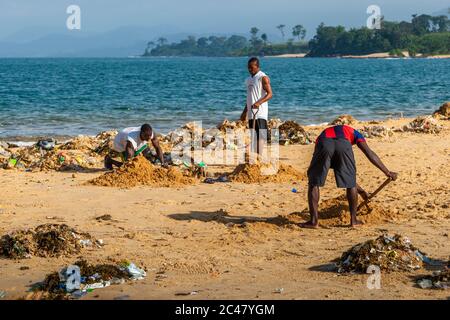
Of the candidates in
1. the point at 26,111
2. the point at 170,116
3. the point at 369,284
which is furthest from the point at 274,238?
the point at 26,111

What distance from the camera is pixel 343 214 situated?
8688 millimetres

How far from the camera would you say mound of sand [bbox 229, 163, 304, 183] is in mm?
11086

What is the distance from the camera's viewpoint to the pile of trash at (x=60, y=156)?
12.8 meters

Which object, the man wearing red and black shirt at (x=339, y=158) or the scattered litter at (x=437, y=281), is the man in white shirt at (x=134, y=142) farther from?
the scattered litter at (x=437, y=281)

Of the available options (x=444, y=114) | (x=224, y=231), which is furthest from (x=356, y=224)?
(x=444, y=114)

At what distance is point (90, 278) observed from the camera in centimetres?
638

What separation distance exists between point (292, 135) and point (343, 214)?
6.80 m

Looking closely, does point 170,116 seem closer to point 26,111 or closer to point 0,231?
point 26,111

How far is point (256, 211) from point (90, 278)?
333 cm

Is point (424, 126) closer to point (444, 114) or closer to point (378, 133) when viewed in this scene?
point (378, 133)

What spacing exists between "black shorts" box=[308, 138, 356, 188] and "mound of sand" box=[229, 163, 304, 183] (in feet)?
9.60
